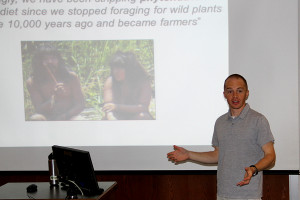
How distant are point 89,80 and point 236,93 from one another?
5.50 ft

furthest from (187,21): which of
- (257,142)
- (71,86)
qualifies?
(257,142)

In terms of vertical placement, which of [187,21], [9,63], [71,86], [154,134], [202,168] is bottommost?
[202,168]

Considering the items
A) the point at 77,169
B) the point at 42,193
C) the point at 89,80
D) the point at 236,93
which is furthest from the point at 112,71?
the point at 236,93

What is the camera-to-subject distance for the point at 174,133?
376cm

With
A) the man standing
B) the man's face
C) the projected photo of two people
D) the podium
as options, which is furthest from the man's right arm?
the projected photo of two people

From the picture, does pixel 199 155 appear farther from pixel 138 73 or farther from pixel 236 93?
pixel 138 73

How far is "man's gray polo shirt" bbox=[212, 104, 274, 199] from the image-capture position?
8.50 feet

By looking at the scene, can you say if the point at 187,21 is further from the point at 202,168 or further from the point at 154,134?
the point at 202,168

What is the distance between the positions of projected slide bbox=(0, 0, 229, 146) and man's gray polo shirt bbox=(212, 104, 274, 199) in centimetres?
105

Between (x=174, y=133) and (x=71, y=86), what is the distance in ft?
3.67

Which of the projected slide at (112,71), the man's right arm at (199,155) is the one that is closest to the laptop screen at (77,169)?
the man's right arm at (199,155)

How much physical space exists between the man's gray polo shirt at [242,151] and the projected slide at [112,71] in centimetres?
105

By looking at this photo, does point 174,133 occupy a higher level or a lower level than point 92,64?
lower

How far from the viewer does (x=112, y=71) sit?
12.5 ft
